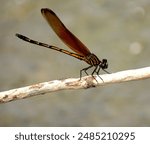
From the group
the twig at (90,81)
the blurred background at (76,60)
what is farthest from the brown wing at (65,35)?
the blurred background at (76,60)

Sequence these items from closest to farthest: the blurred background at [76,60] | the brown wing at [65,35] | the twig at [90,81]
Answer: the twig at [90,81] < the brown wing at [65,35] < the blurred background at [76,60]

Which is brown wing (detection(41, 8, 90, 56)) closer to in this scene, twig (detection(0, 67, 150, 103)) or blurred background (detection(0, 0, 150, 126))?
twig (detection(0, 67, 150, 103))

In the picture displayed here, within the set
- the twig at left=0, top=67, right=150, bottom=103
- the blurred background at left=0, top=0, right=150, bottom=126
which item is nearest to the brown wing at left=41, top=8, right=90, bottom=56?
the twig at left=0, top=67, right=150, bottom=103

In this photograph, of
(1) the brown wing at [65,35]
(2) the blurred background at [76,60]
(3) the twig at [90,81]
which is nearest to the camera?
(3) the twig at [90,81]

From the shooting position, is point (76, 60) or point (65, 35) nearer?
point (65, 35)

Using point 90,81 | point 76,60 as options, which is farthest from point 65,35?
point 76,60

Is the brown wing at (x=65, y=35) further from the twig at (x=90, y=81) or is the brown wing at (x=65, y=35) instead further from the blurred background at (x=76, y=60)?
the blurred background at (x=76, y=60)

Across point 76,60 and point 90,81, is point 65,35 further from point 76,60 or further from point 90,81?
point 76,60

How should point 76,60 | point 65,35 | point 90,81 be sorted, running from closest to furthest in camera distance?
point 90,81
point 65,35
point 76,60
